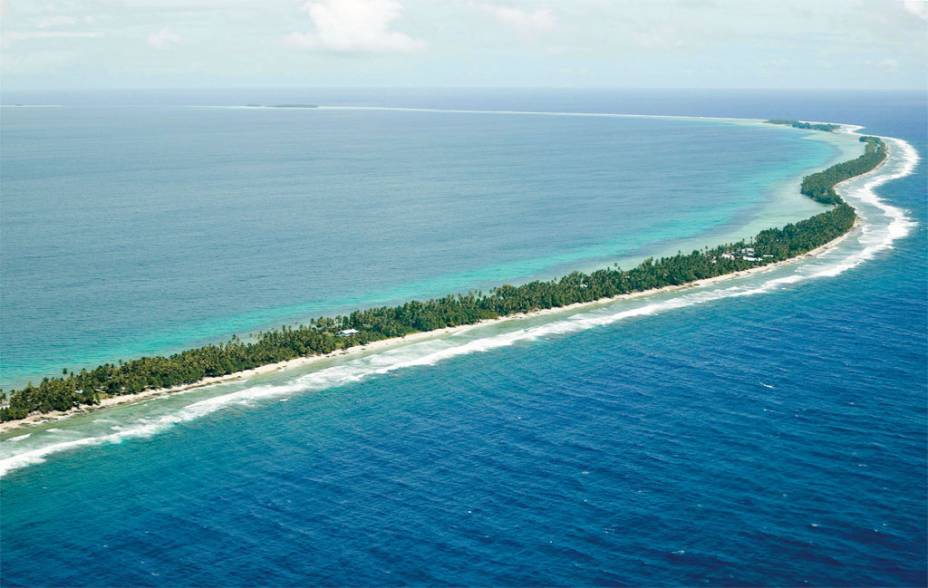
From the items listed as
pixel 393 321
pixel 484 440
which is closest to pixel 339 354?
pixel 393 321

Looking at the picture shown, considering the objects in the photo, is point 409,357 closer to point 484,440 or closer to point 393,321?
point 393,321

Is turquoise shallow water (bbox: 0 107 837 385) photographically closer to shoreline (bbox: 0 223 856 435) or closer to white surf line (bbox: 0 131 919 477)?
shoreline (bbox: 0 223 856 435)

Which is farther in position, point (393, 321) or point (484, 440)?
point (393, 321)

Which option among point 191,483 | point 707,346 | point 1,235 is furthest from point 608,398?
point 1,235

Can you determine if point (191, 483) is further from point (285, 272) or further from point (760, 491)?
point (285, 272)

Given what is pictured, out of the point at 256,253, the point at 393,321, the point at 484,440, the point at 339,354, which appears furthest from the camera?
the point at 256,253

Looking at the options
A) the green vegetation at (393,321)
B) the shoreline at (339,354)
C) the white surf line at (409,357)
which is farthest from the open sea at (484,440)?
the green vegetation at (393,321)

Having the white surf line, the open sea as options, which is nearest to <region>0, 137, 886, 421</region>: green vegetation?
the open sea
